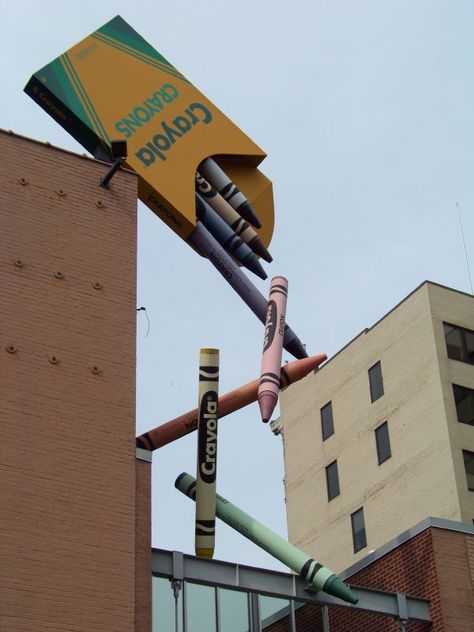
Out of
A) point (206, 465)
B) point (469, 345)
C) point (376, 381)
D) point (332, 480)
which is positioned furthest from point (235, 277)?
point (332, 480)

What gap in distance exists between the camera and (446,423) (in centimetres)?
5191

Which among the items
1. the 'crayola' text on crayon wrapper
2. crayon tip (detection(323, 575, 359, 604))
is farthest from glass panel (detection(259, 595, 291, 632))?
the 'crayola' text on crayon wrapper

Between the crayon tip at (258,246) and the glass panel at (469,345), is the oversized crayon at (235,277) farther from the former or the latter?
the glass panel at (469,345)

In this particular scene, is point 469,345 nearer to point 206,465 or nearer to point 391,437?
point 391,437

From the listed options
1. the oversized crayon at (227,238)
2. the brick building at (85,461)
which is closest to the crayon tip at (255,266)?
the oversized crayon at (227,238)

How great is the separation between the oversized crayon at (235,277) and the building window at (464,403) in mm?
23099

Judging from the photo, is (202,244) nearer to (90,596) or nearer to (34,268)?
(34,268)

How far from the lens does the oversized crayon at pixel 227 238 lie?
101ft

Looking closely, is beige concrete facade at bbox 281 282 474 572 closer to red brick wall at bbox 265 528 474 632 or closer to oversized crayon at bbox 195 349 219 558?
red brick wall at bbox 265 528 474 632

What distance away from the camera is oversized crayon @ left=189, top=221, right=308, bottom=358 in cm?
3039

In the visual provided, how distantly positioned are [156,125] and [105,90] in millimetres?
1265

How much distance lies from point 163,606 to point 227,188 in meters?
9.68

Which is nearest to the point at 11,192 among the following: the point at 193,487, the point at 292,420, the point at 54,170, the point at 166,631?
the point at 54,170

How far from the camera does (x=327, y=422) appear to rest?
192ft
